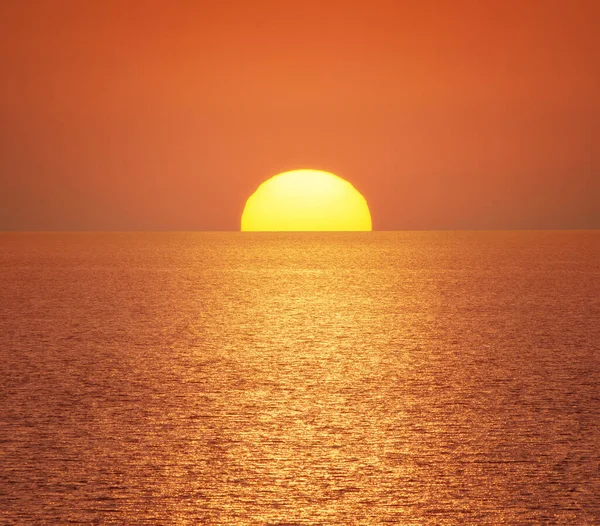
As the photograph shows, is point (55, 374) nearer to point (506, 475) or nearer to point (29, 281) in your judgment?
point (506, 475)

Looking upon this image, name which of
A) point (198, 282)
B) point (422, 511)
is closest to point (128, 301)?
point (198, 282)

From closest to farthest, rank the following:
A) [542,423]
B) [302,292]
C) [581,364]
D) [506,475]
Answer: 1. [506,475]
2. [542,423]
3. [581,364]
4. [302,292]

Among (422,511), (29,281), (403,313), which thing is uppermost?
(29,281)

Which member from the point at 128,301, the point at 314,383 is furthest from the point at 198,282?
the point at 314,383

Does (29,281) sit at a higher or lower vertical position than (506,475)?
higher

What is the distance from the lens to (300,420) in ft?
22.3

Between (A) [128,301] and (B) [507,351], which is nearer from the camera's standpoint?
(B) [507,351]

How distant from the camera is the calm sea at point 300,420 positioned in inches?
191

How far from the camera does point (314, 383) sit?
849cm

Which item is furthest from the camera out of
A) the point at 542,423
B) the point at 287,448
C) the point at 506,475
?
the point at 542,423

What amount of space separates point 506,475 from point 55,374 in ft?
16.2

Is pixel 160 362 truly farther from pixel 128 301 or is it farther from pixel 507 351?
pixel 128 301

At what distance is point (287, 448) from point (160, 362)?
4086 mm

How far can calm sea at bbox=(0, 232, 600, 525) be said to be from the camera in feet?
15.9
